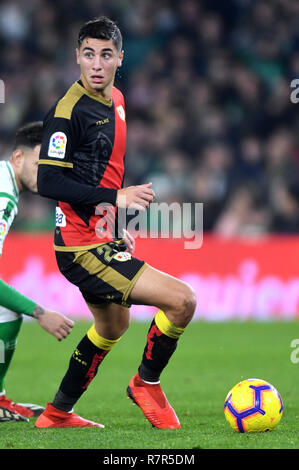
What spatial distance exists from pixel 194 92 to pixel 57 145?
9821 mm

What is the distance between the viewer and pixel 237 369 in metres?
7.52

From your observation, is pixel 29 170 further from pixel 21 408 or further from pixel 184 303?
pixel 184 303

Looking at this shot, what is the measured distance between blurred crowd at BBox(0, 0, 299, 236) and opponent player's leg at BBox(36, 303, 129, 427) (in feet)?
23.5

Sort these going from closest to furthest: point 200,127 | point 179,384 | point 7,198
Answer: point 7,198
point 179,384
point 200,127

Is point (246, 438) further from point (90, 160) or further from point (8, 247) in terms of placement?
point (8, 247)

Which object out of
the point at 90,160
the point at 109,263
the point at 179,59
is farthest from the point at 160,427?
the point at 179,59

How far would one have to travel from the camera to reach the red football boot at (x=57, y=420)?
4891mm

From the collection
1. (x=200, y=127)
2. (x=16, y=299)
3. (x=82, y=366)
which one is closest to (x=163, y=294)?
(x=82, y=366)

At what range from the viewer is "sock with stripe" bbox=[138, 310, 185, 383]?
452 centimetres

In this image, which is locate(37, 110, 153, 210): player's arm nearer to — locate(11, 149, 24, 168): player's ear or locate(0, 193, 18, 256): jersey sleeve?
locate(0, 193, 18, 256): jersey sleeve

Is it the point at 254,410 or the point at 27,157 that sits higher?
the point at 27,157

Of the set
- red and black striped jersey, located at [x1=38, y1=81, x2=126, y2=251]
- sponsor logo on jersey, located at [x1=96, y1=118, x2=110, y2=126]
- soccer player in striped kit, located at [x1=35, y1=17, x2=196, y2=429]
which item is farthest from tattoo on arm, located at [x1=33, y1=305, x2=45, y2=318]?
sponsor logo on jersey, located at [x1=96, y1=118, x2=110, y2=126]

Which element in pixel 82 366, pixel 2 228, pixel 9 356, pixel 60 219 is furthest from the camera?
pixel 9 356

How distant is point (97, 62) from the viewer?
459cm
